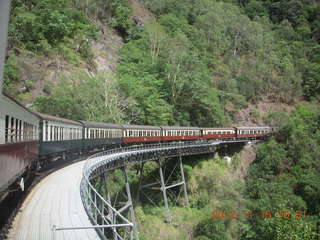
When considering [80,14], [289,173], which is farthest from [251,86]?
[80,14]

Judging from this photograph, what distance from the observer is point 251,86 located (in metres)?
61.8

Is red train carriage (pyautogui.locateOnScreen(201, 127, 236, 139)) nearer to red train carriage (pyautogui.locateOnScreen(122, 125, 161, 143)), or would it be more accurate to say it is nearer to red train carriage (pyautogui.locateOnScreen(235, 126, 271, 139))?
red train carriage (pyautogui.locateOnScreen(235, 126, 271, 139))

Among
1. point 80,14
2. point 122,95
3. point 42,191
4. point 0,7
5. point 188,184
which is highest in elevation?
point 80,14

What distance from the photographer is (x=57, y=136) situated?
1816 centimetres

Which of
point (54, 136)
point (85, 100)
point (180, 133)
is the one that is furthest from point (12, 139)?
point (180, 133)

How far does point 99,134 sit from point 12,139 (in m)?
17.3

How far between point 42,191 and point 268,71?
2439 inches

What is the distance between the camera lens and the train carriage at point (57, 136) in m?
15.8

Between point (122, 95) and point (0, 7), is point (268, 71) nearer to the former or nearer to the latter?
point (122, 95)

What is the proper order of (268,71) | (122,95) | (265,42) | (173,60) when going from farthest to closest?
1. (265,42)
2. (268,71)
3. (173,60)
4. (122,95)

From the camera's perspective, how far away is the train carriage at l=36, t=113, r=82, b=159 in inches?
621

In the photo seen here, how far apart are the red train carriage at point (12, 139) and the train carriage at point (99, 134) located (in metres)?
12.1
